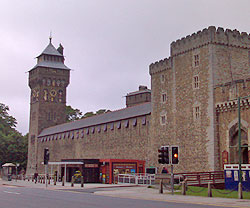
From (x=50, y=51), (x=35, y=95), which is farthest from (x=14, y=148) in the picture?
(x=50, y=51)

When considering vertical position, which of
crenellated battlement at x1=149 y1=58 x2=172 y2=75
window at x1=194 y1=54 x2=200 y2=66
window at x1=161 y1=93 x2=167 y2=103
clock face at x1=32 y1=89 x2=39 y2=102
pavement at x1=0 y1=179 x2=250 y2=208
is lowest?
pavement at x1=0 y1=179 x2=250 y2=208

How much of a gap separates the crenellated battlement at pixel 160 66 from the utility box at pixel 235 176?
15828mm

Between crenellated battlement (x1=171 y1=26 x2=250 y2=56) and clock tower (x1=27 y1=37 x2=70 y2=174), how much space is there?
4965 centimetres

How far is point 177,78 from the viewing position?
4088cm

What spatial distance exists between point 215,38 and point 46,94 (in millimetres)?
53720

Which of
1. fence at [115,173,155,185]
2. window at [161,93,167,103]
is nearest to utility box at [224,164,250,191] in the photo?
fence at [115,173,155,185]

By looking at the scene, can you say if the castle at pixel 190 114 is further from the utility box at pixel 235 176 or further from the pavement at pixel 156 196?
the pavement at pixel 156 196

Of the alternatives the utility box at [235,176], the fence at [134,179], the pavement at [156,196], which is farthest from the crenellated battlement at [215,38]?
the pavement at [156,196]

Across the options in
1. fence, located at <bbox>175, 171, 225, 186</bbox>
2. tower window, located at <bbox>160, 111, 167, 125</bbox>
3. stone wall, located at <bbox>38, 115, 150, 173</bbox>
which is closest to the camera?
fence, located at <bbox>175, 171, 225, 186</bbox>

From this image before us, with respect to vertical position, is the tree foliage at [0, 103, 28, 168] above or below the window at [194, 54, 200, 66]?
below

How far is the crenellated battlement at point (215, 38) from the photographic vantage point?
122 ft

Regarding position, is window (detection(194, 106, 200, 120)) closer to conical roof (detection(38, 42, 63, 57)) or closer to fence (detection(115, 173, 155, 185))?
fence (detection(115, 173, 155, 185))

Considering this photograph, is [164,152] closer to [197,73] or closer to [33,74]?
[197,73]

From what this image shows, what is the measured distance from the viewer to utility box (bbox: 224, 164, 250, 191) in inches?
1129
